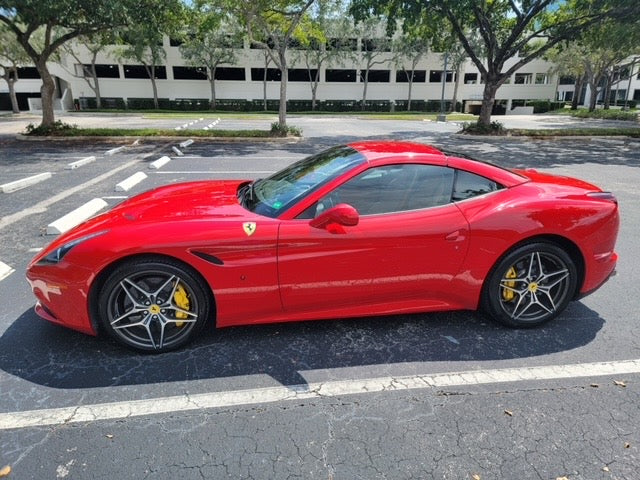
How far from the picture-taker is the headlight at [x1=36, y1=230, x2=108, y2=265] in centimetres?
278

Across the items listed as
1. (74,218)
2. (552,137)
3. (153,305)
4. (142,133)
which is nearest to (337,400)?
(153,305)

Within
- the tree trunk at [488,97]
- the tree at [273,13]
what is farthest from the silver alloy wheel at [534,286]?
the tree trunk at [488,97]

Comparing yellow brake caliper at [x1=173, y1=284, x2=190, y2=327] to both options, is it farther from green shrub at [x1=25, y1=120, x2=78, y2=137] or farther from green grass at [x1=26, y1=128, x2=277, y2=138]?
green shrub at [x1=25, y1=120, x2=78, y2=137]

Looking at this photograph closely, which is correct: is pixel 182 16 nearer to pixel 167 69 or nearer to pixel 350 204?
pixel 350 204

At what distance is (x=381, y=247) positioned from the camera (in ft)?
9.53

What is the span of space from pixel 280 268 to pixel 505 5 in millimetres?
20167

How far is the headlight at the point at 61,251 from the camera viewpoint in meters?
2.78

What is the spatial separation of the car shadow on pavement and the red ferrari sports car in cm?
16

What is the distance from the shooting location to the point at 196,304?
2.85 meters

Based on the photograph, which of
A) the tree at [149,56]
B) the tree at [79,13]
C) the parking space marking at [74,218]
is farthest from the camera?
the tree at [149,56]

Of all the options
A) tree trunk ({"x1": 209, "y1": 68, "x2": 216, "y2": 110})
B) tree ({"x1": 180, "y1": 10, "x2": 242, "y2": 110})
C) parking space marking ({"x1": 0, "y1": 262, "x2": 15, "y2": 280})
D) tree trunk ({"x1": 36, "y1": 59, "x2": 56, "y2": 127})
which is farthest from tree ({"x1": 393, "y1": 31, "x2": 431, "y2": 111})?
parking space marking ({"x1": 0, "y1": 262, "x2": 15, "y2": 280})

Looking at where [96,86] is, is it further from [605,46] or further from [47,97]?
[605,46]

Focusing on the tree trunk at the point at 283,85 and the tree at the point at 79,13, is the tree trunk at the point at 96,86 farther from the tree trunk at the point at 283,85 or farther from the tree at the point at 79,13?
the tree trunk at the point at 283,85

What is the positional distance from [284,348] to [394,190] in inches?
54.8
